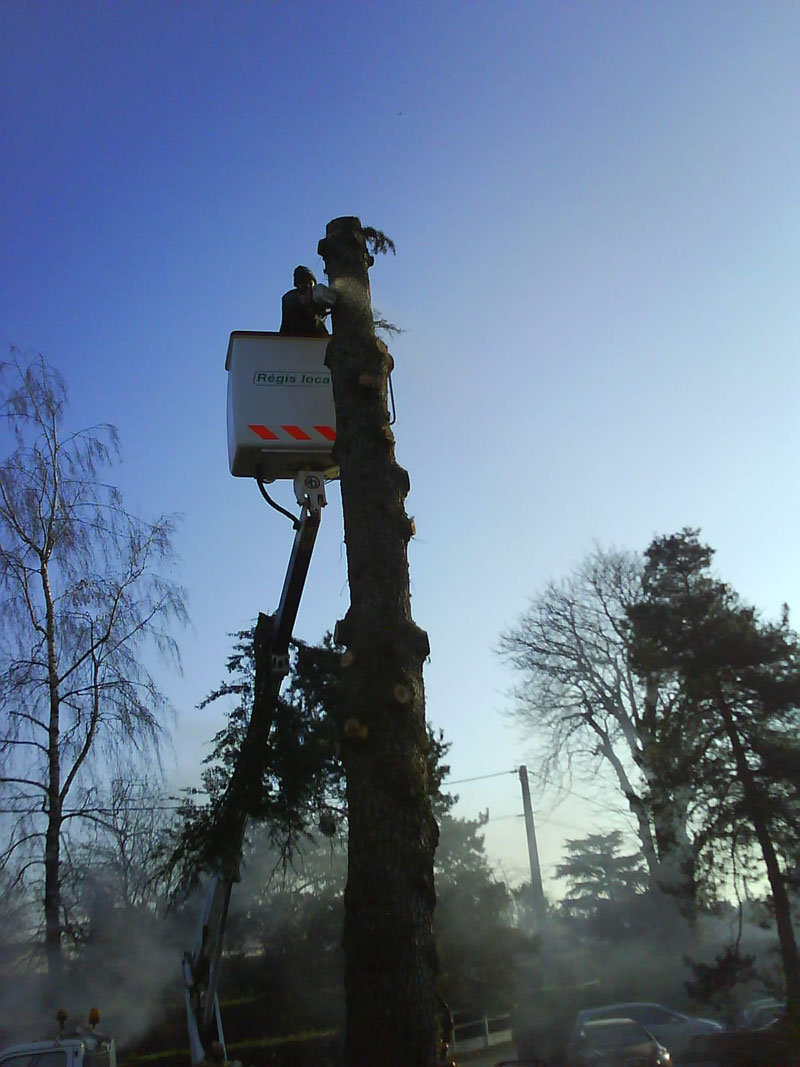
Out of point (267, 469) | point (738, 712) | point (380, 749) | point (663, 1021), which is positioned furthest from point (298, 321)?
point (663, 1021)

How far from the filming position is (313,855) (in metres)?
19.8

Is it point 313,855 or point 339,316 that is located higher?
point 339,316

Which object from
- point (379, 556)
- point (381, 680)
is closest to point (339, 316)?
point (379, 556)

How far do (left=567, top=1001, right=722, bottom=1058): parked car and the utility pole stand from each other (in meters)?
5.86

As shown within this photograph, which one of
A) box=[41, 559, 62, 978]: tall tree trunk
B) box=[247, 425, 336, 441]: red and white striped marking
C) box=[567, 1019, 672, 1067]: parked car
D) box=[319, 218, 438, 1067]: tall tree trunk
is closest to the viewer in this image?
box=[319, 218, 438, 1067]: tall tree trunk

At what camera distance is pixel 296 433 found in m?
6.72

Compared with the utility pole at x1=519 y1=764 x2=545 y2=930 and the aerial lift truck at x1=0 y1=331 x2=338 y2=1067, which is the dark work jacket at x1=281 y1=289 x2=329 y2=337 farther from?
the utility pole at x1=519 y1=764 x2=545 y2=930

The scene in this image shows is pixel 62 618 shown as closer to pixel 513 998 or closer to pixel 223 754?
pixel 223 754

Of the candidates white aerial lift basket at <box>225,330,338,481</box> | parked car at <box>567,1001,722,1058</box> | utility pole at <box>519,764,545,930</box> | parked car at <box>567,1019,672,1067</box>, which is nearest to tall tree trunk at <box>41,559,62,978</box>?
white aerial lift basket at <box>225,330,338,481</box>

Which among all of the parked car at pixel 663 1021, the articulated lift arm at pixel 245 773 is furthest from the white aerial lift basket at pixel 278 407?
the parked car at pixel 663 1021

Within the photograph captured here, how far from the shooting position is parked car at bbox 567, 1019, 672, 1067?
1498 cm

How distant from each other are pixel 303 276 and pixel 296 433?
→ 1.17 m

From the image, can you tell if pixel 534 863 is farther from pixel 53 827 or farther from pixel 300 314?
→ pixel 300 314

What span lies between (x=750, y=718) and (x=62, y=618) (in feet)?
39.8
